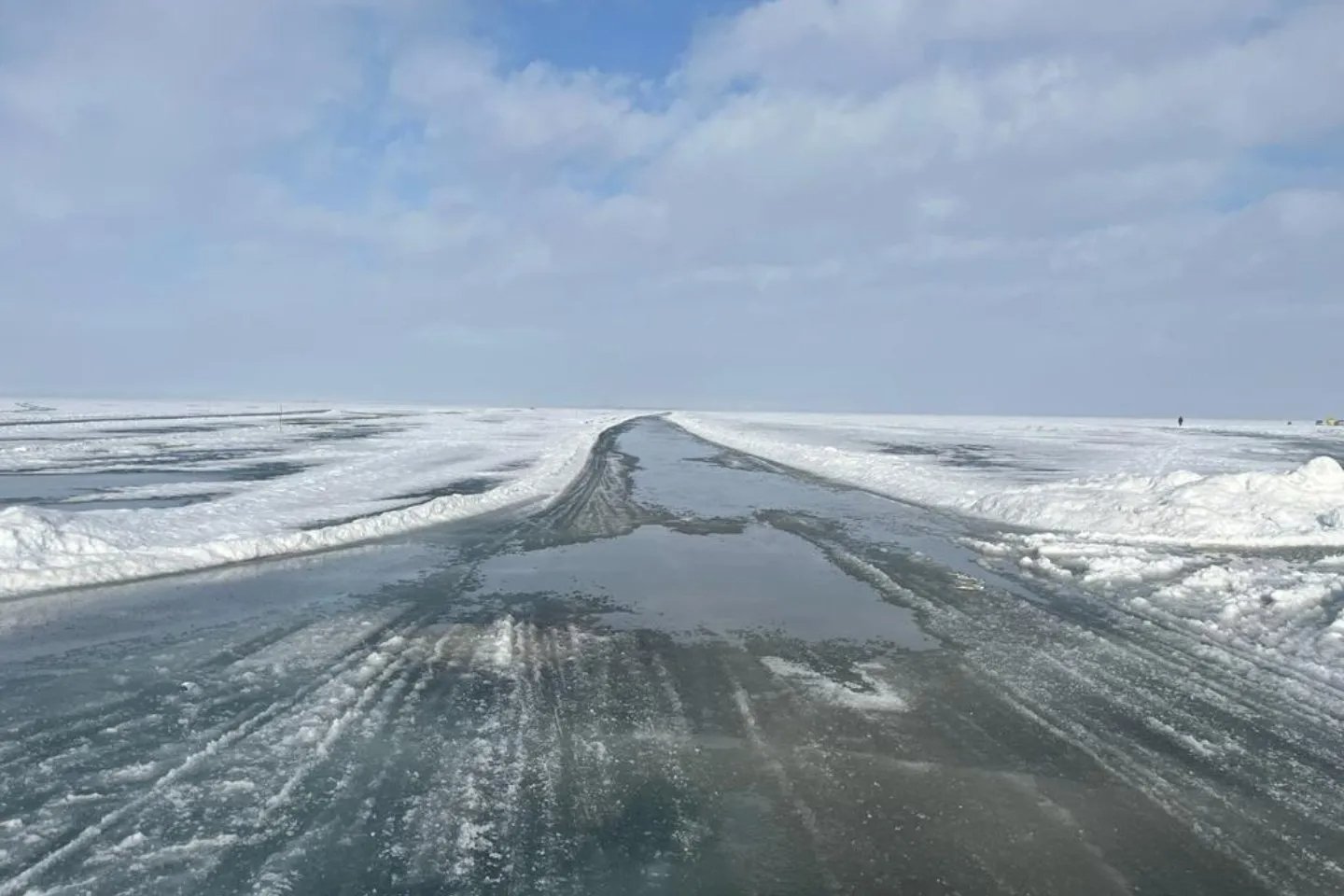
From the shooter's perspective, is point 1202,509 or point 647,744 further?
point 1202,509

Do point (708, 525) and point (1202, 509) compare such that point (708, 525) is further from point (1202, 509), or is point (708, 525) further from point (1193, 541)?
point (1202, 509)

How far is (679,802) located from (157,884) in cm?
256

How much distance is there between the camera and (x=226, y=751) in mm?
5168

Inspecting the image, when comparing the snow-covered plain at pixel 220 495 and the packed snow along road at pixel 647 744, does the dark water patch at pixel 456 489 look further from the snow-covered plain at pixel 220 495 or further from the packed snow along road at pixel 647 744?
the packed snow along road at pixel 647 744

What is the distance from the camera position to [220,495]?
728 inches

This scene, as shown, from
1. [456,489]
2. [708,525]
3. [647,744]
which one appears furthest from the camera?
[456,489]

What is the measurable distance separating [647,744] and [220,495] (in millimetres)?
16580

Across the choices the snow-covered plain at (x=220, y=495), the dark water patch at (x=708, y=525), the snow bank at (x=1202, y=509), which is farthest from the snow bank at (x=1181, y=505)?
the snow-covered plain at (x=220, y=495)

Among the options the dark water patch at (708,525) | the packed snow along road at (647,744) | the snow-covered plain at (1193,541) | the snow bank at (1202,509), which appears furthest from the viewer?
the dark water patch at (708,525)

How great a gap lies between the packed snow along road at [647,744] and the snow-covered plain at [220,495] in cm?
184

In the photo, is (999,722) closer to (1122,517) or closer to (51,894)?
(51,894)

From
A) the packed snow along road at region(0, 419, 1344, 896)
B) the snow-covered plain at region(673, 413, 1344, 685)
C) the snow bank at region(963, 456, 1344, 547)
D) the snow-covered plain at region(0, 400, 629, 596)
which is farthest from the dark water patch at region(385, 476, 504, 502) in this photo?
the snow bank at region(963, 456, 1344, 547)

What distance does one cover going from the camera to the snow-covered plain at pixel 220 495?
11219 millimetres

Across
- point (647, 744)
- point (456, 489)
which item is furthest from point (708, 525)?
point (647, 744)
